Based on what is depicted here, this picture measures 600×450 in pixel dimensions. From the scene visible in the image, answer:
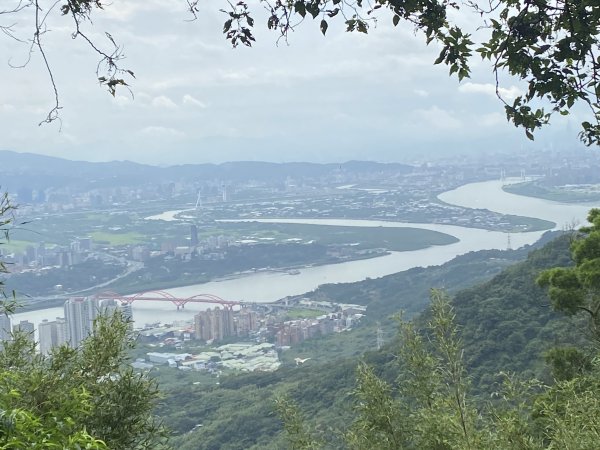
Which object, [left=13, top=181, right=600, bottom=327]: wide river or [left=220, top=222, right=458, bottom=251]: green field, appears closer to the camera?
[left=13, top=181, right=600, bottom=327]: wide river

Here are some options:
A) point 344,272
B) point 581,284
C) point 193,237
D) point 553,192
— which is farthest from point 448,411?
point 553,192

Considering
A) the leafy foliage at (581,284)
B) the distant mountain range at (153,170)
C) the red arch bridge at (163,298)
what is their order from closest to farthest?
the leafy foliage at (581,284)
the red arch bridge at (163,298)
the distant mountain range at (153,170)

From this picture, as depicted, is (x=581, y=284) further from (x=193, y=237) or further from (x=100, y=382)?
(x=193, y=237)

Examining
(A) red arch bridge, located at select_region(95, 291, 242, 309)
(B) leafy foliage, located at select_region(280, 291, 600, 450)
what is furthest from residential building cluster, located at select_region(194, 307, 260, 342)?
(B) leafy foliage, located at select_region(280, 291, 600, 450)

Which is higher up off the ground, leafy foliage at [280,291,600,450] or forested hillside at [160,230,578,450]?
leafy foliage at [280,291,600,450]

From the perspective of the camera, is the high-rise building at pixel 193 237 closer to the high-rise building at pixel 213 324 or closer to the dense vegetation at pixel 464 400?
the high-rise building at pixel 213 324

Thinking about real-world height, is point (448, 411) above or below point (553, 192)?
above

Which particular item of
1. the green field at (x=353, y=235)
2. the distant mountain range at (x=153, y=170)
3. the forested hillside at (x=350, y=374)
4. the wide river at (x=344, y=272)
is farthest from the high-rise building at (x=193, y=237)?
the forested hillside at (x=350, y=374)

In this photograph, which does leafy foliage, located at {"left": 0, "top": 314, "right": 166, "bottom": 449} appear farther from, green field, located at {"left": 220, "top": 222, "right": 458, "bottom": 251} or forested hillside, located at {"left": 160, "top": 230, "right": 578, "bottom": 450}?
green field, located at {"left": 220, "top": 222, "right": 458, "bottom": 251}

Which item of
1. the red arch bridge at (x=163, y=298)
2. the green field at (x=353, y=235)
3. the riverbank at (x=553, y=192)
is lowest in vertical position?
the red arch bridge at (x=163, y=298)

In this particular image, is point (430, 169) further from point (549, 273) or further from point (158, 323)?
point (549, 273)
